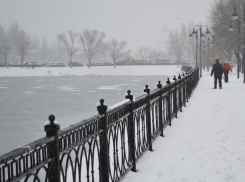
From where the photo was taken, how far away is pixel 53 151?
8.66ft

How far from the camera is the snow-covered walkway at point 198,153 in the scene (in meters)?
5.05

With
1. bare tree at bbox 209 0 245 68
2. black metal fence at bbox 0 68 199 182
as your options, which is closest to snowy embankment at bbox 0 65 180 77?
bare tree at bbox 209 0 245 68

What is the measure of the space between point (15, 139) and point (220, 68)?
1343 cm

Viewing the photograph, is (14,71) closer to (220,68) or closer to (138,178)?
(220,68)

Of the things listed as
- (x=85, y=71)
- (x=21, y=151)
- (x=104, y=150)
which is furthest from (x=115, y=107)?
(x=85, y=71)

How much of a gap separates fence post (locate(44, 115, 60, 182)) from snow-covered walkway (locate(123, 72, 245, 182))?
7.96ft

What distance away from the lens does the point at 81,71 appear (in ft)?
240

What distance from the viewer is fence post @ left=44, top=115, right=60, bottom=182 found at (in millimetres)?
2582

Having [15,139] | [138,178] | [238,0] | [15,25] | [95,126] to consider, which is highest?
[15,25]

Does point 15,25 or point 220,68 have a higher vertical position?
point 15,25

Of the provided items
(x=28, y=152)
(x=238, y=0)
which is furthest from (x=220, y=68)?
(x=238, y=0)

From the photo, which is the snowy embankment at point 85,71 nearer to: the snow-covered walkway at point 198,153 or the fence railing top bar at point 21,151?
the snow-covered walkway at point 198,153

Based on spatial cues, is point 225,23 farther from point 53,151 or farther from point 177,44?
point 177,44

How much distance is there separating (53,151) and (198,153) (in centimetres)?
426
